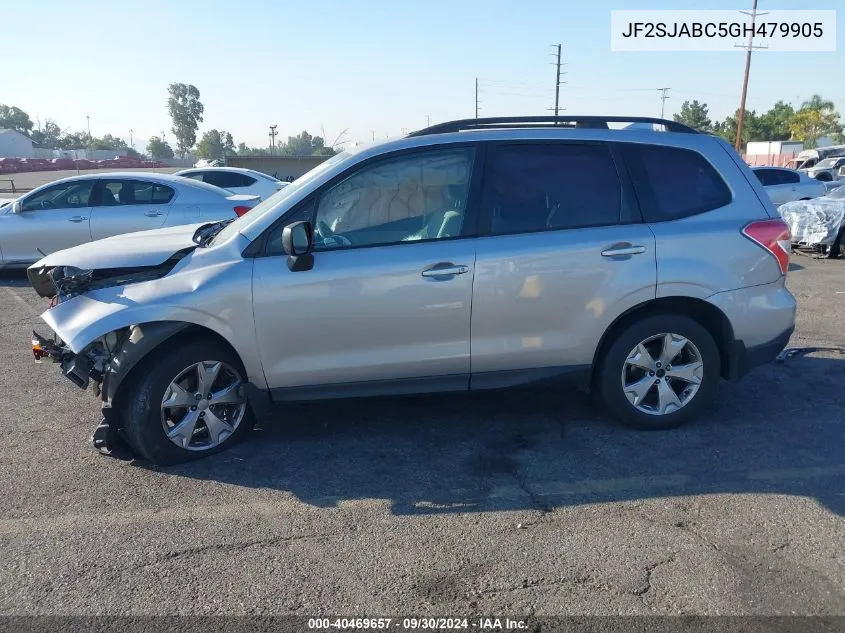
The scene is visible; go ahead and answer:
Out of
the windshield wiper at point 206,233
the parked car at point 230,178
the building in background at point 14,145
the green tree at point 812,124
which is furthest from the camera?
the building in background at point 14,145

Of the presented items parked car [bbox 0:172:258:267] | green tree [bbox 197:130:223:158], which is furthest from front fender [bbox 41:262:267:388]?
green tree [bbox 197:130:223:158]

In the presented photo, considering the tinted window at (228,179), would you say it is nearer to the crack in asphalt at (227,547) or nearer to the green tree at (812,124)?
the crack in asphalt at (227,547)

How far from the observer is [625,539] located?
132 inches

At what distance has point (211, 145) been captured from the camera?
121m

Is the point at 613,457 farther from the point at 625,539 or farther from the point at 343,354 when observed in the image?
the point at 343,354

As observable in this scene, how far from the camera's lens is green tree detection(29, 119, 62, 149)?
5433 inches

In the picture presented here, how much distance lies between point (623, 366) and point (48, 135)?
6553 inches

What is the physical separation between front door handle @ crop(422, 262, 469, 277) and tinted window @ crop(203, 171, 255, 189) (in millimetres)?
12060

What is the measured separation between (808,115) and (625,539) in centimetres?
7991

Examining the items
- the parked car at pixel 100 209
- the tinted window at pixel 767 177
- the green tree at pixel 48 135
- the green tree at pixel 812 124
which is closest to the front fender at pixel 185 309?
the parked car at pixel 100 209

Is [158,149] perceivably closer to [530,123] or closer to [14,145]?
[14,145]

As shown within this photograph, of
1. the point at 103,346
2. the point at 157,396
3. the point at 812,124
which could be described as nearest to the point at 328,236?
the point at 157,396

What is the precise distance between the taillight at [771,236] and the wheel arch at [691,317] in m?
0.51

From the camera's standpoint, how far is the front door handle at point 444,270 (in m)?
4.18
